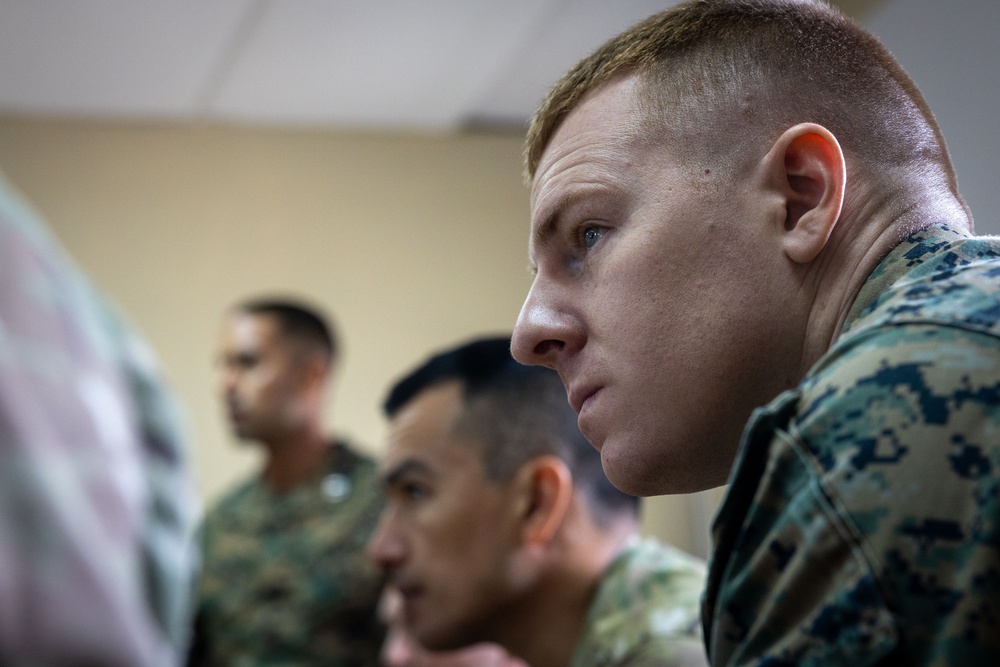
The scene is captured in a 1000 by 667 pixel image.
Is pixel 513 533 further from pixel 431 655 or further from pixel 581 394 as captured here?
pixel 581 394

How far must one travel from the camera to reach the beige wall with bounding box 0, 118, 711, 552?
4059mm

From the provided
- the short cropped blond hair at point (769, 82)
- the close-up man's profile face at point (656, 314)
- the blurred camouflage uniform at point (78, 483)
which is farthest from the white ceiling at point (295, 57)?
the blurred camouflage uniform at point (78, 483)

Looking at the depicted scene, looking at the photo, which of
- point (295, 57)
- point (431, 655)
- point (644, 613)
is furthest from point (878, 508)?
point (295, 57)

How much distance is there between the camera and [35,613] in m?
0.37

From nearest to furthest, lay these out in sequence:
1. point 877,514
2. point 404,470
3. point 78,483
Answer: point 78,483, point 877,514, point 404,470

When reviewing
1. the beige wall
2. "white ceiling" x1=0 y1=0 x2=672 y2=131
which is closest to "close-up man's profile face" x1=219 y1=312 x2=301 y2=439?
the beige wall

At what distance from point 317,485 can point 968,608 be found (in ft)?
8.51

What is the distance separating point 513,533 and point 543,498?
0.24ft

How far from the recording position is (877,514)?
0.52 m

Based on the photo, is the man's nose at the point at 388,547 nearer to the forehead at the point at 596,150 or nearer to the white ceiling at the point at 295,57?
the forehead at the point at 596,150

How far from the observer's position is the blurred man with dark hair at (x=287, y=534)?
262 centimetres

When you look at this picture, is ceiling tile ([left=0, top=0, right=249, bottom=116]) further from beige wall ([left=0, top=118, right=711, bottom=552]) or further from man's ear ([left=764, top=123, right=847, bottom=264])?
man's ear ([left=764, top=123, right=847, bottom=264])

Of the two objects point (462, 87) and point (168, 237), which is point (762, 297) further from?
point (168, 237)

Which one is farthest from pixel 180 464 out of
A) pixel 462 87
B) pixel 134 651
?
pixel 462 87
